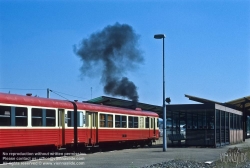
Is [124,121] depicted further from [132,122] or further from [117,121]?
[132,122]

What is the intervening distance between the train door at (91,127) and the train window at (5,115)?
734 centimetres

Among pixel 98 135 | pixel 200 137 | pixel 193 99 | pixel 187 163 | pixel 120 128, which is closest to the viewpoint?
pixel 187 163

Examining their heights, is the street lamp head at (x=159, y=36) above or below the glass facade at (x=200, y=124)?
above

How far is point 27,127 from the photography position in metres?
20.0

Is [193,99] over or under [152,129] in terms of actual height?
over

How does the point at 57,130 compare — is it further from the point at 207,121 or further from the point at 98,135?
the point at 207,121

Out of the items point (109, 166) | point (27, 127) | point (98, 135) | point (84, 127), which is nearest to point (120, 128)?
point (98, 135)

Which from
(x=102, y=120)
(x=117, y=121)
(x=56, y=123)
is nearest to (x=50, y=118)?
(x=56, y=123)

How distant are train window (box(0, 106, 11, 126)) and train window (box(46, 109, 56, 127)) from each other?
3.09 meters

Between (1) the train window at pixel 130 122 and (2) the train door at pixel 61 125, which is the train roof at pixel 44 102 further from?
(1) the train window at pixel 130 122

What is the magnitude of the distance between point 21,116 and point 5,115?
115 cm

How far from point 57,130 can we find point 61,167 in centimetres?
639

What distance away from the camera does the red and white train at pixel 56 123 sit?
746 inches

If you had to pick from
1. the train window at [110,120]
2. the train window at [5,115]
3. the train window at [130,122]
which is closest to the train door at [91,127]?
the train window at [110,120]
